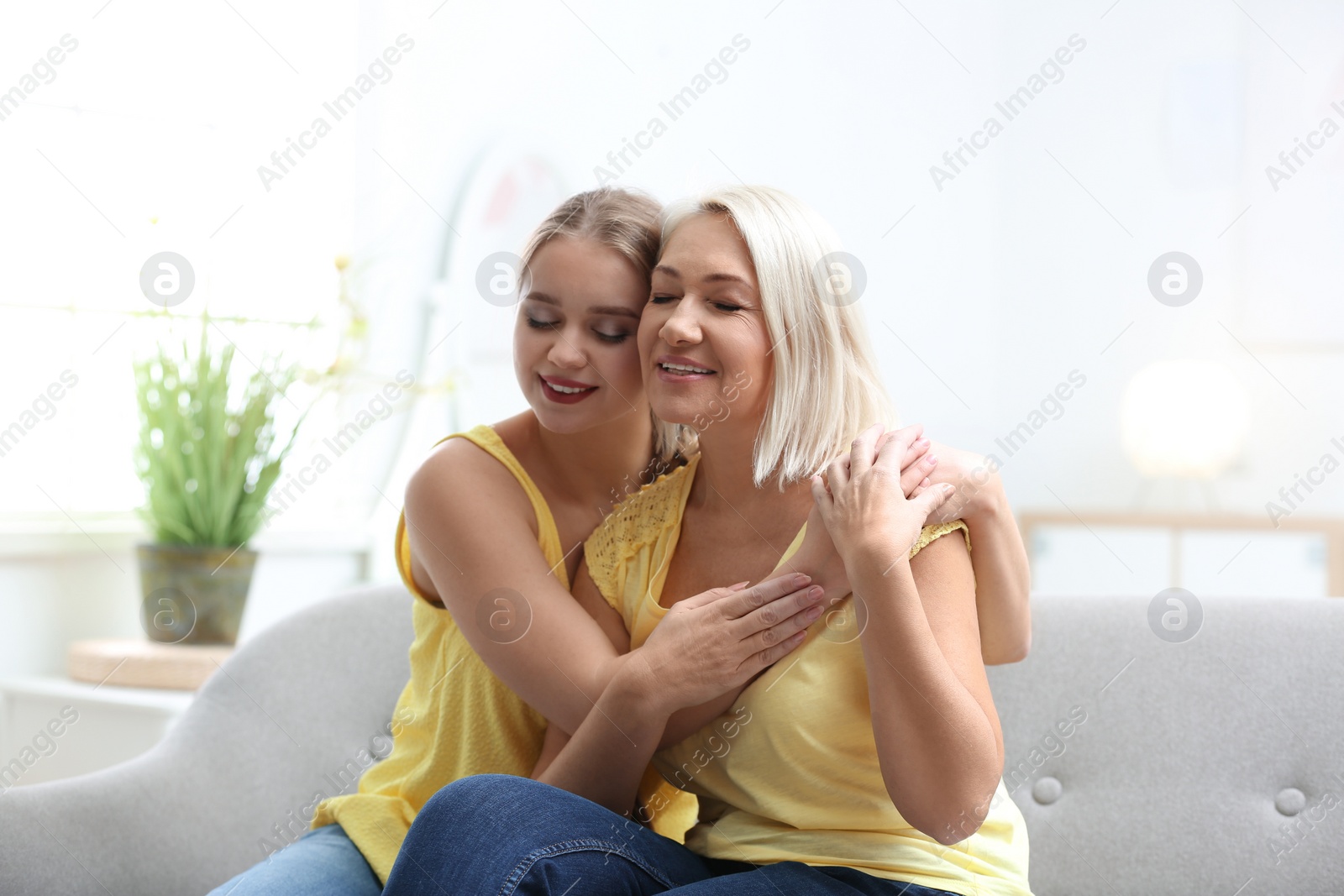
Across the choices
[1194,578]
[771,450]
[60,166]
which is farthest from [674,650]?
[1194,578]

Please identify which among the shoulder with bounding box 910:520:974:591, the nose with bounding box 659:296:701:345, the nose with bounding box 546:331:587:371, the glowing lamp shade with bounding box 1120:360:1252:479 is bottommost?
the nose with bounding box 546:331:587:371

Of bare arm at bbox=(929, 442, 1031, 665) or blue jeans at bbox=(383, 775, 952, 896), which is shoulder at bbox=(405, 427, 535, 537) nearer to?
blue jeans at bbox=(383, 775, 952, 896)

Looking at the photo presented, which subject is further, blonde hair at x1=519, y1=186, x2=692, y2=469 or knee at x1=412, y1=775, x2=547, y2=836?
blonde hair at x1=519, y1=186, x2=692, y2=469

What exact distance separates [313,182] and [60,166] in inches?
22.4

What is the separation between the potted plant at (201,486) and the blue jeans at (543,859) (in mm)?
1358

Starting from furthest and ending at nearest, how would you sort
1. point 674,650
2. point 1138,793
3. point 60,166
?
point 60,166, point 1138,793, point 674,650

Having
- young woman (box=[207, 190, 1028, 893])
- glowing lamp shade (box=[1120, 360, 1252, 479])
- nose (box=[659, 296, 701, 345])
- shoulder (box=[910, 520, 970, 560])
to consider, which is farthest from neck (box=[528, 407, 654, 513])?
glowing lamp shade (box=[1120, 360, 1252, 479])

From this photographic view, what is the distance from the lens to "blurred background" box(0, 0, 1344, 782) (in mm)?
2477

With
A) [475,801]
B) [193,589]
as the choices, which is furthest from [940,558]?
[193,589]

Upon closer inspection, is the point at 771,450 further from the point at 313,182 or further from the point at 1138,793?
the point at 313,182

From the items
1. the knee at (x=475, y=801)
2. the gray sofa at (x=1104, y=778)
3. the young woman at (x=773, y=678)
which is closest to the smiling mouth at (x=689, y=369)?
the young woman at (x=773, y=678)

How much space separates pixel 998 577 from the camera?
109 cm

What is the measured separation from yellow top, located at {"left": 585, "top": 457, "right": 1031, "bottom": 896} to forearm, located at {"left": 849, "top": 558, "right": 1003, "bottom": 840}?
2.9 inches

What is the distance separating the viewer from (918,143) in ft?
10.3
